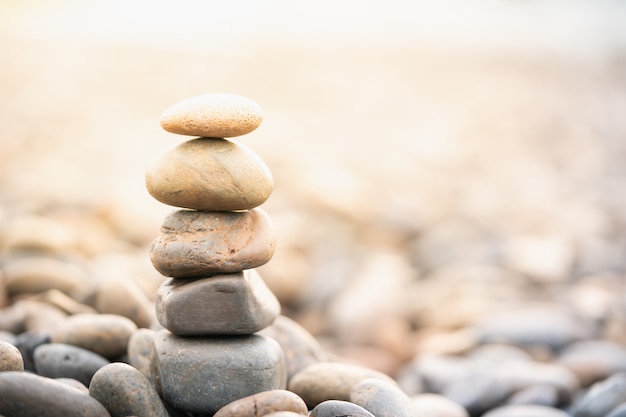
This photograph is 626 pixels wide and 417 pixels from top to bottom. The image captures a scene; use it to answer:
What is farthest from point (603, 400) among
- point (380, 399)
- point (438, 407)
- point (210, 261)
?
point (210, 261)

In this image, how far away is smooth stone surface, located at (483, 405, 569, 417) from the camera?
3969mm

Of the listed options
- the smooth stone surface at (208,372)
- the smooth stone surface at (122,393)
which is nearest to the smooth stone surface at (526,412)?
the smooth stone surface at (208,372)

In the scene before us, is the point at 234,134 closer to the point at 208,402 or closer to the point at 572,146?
the point at 208,402

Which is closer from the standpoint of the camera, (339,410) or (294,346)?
(339,410)

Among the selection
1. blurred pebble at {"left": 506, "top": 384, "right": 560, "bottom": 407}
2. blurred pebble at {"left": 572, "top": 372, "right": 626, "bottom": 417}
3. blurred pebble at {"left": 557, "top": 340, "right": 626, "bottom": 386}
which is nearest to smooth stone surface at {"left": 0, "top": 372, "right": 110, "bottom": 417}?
blurred pebble at {"left": 506, "top": 384, "right": 560, "bottom": 407}

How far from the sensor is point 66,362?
3.45 metres

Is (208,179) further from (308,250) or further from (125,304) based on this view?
(308,250)

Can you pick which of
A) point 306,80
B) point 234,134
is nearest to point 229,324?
point 234,134

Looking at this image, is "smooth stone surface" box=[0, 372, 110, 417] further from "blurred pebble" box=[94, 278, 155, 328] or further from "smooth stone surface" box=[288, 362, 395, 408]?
"blurred pebble" box=[94, 278, 155, 328]

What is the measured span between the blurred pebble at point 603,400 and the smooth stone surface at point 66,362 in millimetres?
2724

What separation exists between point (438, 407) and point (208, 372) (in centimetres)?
155

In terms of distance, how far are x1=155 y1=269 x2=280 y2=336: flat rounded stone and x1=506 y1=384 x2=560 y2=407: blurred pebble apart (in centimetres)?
196

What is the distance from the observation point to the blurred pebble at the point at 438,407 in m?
3.97

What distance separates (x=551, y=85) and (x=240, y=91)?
9.67 metres
